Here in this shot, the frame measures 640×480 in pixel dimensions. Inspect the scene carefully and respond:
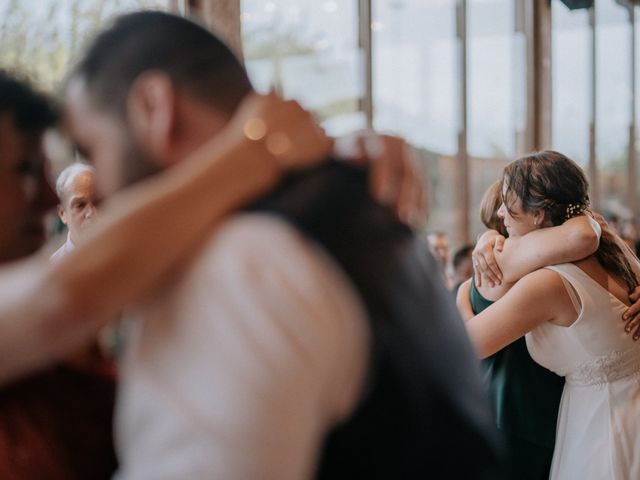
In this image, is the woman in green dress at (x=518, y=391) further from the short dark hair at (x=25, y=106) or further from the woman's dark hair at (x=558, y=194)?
the short dark hair at (x=25, y=106)

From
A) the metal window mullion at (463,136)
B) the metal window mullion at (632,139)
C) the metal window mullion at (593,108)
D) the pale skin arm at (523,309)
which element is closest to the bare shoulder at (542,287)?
the pale skin arm at (523,309)

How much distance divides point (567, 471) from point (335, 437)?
187 centimetres

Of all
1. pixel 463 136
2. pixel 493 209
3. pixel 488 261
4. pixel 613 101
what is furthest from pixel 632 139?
pixel 488 261

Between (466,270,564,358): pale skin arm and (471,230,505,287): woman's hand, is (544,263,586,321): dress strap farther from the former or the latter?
(471,230,505,287): woman's hand

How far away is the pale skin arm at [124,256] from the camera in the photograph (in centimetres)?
79

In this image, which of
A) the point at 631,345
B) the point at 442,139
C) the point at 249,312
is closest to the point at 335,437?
the point at 249,312

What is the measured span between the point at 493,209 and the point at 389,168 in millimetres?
1872

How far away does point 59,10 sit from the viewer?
13.6 ft

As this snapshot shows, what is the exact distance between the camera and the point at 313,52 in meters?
5.82

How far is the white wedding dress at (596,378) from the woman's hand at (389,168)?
1448 millimetres

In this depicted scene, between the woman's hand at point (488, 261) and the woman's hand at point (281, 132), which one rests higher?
the woman's hand at point (281, 132)

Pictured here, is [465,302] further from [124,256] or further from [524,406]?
[124,256]

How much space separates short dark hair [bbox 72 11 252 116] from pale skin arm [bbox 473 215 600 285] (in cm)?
159

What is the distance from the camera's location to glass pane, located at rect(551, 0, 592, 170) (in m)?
9.70
